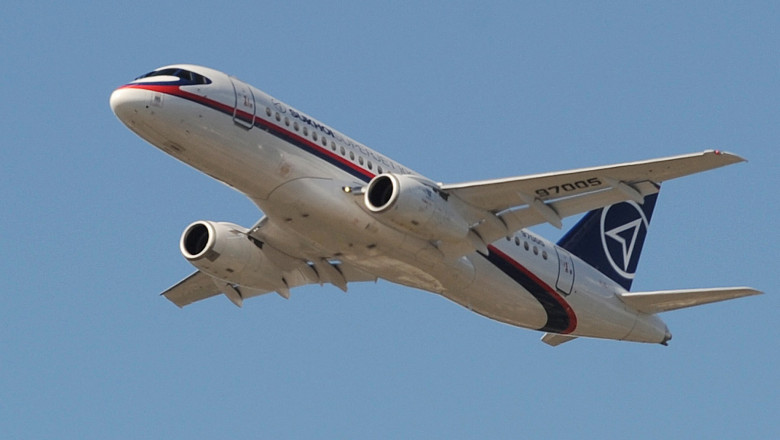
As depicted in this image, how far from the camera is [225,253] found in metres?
38.5

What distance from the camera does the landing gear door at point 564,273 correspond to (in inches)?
1577

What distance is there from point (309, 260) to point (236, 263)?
246 centimetres

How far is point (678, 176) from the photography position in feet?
110

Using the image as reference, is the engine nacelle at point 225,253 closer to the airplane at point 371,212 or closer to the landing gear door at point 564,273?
the airplane at point 371,212

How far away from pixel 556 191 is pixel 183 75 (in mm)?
10309

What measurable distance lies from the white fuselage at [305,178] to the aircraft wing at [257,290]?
3.98 ft

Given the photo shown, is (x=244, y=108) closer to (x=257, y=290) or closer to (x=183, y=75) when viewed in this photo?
(x=183, y=75)

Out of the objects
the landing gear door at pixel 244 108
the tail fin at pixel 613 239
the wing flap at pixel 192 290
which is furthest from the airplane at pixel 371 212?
the wing flap at pixel 192 290

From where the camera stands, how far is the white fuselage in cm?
3372

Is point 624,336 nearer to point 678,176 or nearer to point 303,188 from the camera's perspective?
point 678,176

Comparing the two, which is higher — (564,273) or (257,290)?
(564,273)

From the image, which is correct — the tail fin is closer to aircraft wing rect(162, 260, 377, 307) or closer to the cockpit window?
aircraft wing rect(162, 260, 377, 307)

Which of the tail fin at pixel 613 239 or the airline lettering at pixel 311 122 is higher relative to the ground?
the tail fin at pixel 613 239

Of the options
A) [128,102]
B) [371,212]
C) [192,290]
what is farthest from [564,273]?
[128,102]
